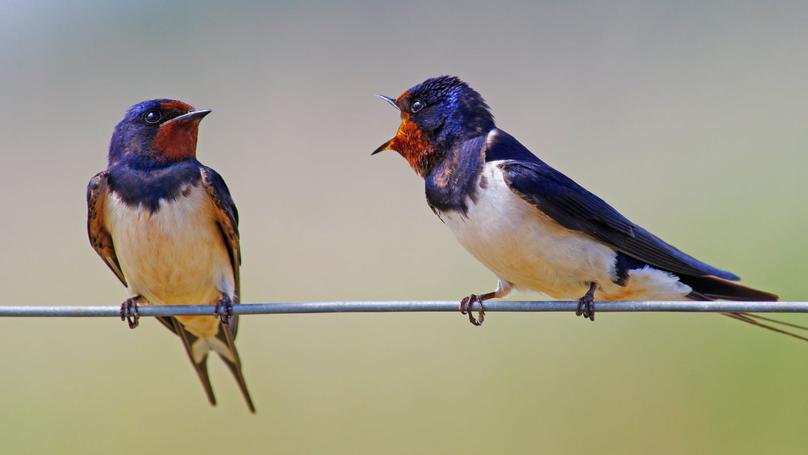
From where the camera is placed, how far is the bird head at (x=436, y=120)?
3.35 metres

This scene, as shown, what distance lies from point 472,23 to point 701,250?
7.01 metres

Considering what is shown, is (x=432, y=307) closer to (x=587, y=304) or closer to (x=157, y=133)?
(x=587, y=304)

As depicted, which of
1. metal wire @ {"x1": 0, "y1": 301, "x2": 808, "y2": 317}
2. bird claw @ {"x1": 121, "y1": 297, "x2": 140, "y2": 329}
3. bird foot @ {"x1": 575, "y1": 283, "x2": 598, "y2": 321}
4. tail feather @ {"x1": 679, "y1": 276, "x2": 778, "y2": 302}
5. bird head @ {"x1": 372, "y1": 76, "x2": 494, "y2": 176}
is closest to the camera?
metal wire @ {"x1": 0, "y1": 301, "x2": 808, "y2": 317}

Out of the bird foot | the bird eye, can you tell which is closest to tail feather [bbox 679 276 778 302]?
the bird foot

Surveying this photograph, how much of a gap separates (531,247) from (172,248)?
3.39 ft

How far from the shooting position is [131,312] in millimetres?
3244

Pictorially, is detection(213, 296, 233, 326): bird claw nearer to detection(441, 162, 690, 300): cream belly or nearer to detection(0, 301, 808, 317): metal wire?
detection(0, 301, 808, 317): metal wire

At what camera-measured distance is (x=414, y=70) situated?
12.4 meters

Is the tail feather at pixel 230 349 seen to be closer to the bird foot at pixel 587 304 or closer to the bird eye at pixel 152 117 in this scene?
the bird eye at pixel 152 117

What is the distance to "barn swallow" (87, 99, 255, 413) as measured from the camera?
333 centimetres

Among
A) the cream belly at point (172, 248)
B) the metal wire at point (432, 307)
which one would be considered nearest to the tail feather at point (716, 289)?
the metal wire at point (432, 307)

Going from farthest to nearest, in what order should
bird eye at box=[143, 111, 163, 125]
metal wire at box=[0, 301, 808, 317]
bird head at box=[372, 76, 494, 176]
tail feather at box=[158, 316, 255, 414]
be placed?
tail feather at box=[158, 316, 255, 414] < bird eye at box=[143, 111, 163, 125] < bird head at box=[372, 76, 494, 176] < metal wire at box=[0, 301, 808, 317]

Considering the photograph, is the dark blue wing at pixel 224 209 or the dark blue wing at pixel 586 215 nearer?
the dark blue wing at pixel 586 215

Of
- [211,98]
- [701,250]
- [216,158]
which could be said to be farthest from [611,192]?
[211,98]
